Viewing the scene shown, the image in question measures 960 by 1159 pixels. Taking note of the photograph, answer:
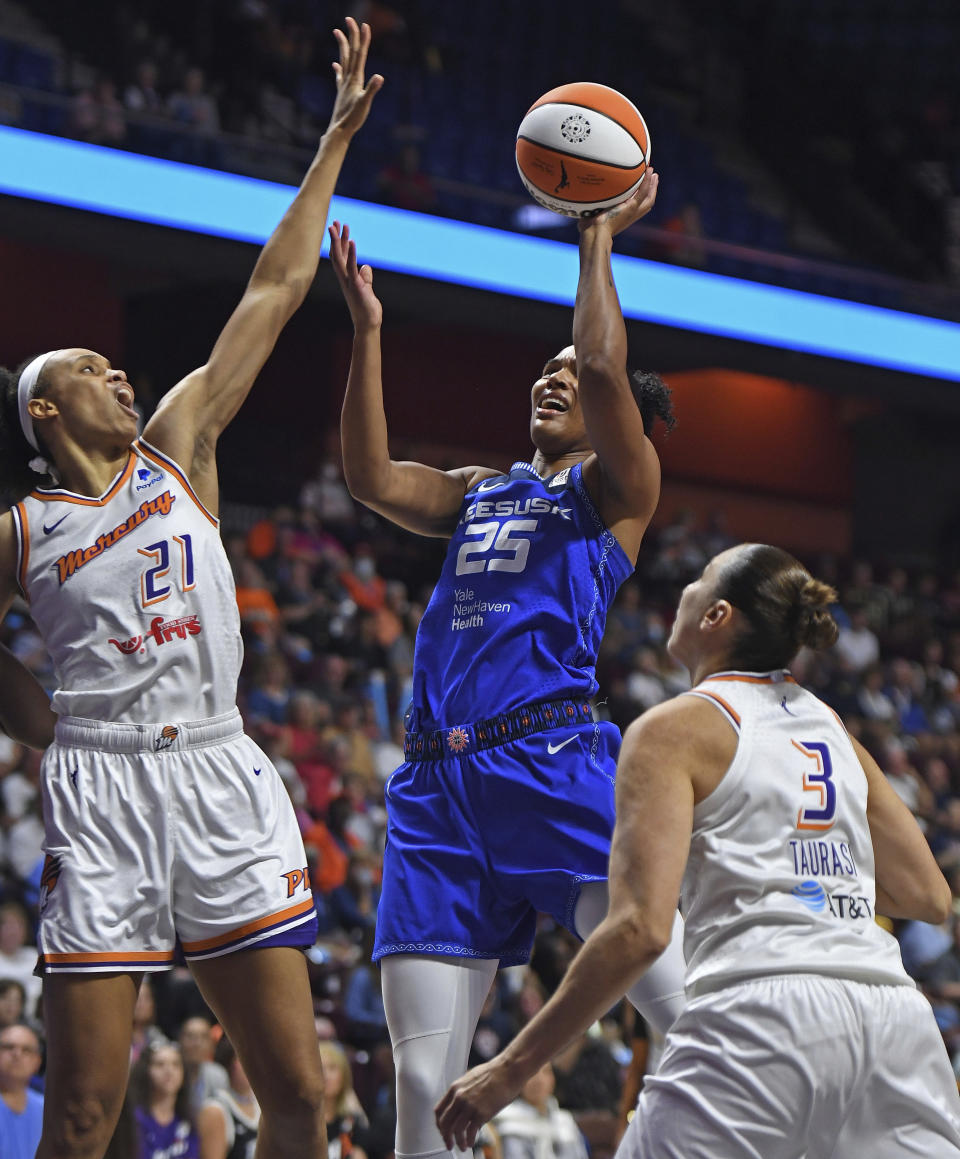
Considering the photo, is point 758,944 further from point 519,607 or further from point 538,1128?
point 538,1128

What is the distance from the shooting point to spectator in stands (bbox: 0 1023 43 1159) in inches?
224

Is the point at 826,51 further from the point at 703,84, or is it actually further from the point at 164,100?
the point at 164,100

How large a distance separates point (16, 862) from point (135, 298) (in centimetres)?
627

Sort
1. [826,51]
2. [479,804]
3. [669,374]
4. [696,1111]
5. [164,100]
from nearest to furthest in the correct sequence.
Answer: [696,1111] < [479,804] < [164,100] < [669,374] < [826,51]

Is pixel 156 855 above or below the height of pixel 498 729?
below

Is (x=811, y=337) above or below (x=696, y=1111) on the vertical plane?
above

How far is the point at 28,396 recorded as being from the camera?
3.22 m

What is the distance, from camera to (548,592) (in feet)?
11.3

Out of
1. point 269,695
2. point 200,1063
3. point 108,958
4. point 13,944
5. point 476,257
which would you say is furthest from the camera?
point 476,257

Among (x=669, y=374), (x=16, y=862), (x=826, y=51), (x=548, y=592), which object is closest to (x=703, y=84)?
(x=826, y=51)

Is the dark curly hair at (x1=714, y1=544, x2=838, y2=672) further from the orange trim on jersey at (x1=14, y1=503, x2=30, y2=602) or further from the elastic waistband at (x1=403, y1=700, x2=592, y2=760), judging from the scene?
the orange trim on jersey at (x1=14, y1=503, x2=30, y2=602)

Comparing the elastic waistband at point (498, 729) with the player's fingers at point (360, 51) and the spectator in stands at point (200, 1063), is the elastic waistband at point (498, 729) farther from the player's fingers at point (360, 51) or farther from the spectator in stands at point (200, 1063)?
the spectator in stands at point (200, 1063)

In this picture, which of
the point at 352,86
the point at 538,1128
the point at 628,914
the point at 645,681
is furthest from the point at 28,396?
the point at 645,681

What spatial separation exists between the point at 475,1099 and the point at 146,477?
59.3 inches
